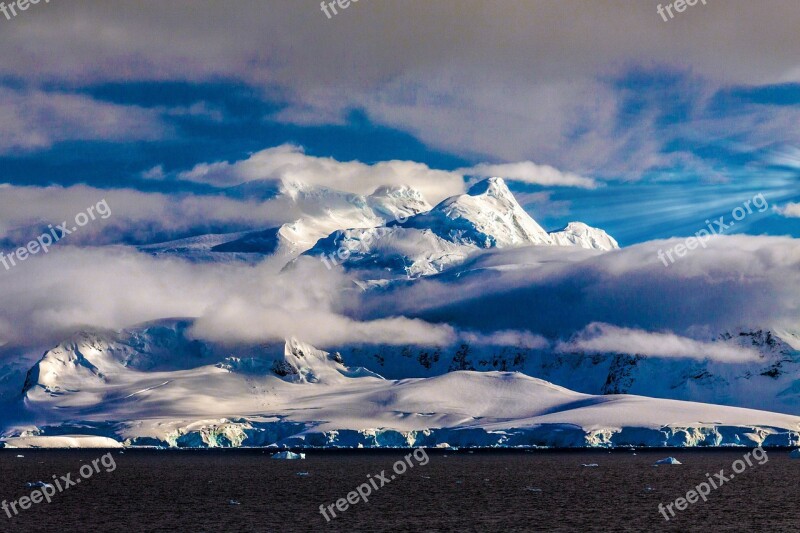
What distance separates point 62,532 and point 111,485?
2931 inches

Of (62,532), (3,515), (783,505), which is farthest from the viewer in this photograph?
(783,505)

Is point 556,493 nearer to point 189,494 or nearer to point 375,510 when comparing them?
point 375,510

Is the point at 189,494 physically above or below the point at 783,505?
above

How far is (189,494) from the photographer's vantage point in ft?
538

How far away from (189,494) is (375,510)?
3908 centimetres

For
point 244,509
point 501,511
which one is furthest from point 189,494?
point 501,511

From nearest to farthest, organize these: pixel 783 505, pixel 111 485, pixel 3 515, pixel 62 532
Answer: pixel 62 532 → pixel 3 515 → pixel 783 505 → pixel 111 485

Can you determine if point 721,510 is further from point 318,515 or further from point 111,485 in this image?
point 111,485

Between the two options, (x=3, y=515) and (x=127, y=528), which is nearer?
(x=127, y=528)

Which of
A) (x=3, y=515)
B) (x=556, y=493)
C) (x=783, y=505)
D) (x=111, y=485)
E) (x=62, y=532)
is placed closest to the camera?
(x=62, y=532)

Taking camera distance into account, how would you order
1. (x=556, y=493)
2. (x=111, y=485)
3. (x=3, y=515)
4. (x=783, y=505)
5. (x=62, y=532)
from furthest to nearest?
(x=111, y=485) < (x=556, y=493) < (x=783, y=505) < (x=3, y=515) < (x=62, y=532)

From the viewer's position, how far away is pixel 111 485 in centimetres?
18862

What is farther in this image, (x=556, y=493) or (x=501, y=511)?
(x=556, y=493)

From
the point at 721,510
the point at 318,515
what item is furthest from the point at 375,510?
the point at 721,510
